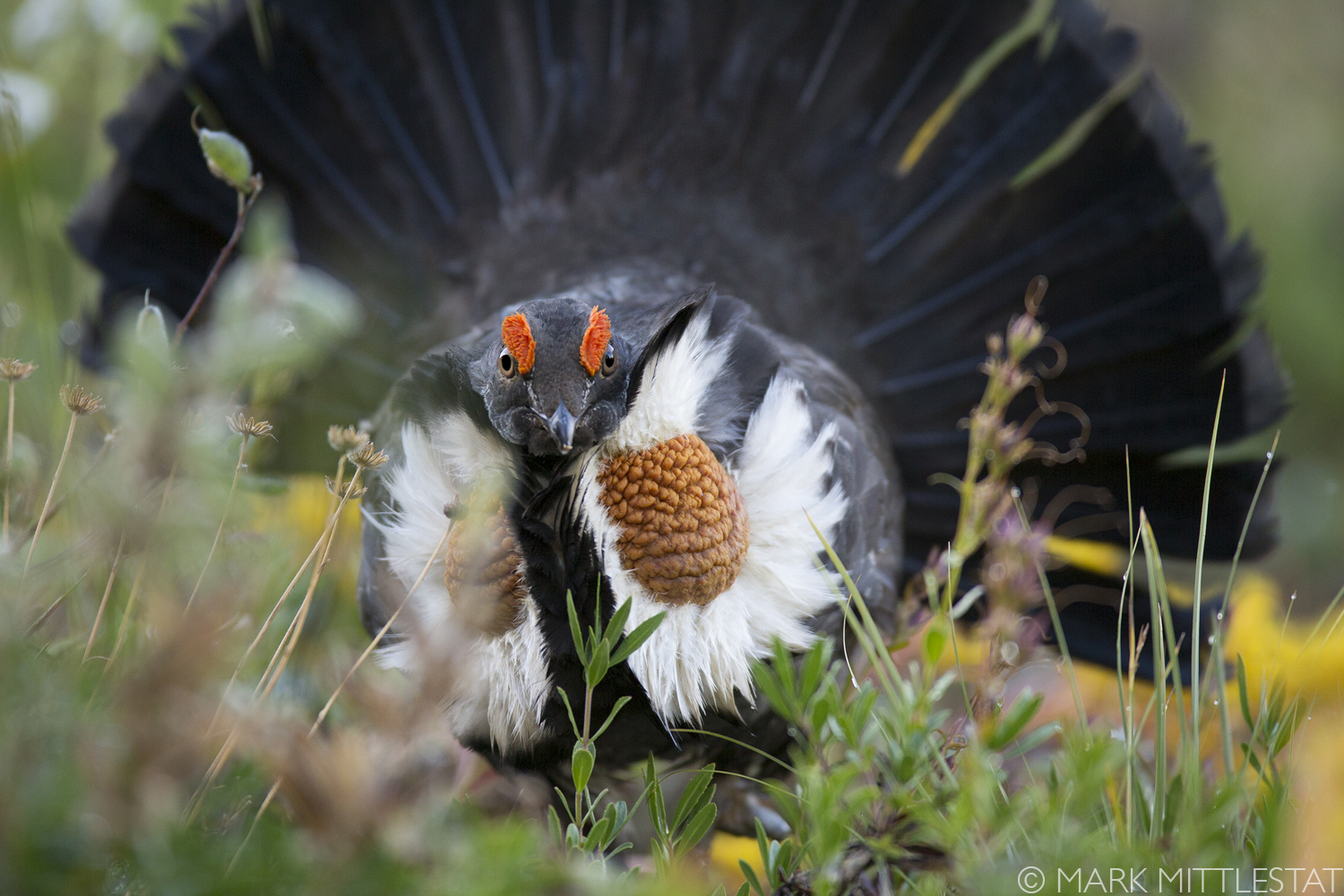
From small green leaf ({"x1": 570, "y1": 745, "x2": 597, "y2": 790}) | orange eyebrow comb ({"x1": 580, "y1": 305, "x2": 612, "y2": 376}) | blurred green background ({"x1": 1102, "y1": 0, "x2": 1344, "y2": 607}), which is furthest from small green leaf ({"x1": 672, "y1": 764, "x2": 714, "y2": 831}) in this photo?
blurred green background ({"x1": 1102, "y1": 0, "x2": 1344, "y2": 607})

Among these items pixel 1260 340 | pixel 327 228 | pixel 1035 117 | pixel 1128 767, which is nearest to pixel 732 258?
pixel 1035 117

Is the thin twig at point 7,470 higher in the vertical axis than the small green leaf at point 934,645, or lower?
higher

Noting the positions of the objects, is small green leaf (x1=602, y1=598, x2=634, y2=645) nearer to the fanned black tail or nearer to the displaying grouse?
the displaying grouse

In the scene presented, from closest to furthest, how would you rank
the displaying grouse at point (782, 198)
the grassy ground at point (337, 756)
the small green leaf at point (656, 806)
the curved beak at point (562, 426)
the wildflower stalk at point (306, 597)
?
the grassy ground at point (337, 756), the wildflower stalk at point (306, 597), the small green leaf at point (656, 806), the curved beak at point (562, 426), the displaying grouse at point (782, 198)

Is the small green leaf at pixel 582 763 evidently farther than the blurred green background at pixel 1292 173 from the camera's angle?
No

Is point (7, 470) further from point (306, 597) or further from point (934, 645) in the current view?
point (934, 645)

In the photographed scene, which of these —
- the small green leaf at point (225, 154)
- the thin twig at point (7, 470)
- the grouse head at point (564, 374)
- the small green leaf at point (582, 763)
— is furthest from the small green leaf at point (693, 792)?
the small green leaf at point (225, 154)

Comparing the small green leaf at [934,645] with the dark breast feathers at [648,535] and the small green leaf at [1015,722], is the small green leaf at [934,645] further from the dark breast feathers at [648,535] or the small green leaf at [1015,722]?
the dark breast feathers at [648,535]

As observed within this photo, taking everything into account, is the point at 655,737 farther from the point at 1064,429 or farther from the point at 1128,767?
the point at 1064,429
